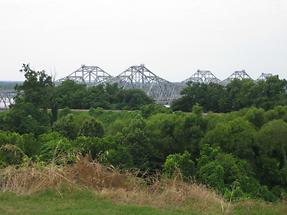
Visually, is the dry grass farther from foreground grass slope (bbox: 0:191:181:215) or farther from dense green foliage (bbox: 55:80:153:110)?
dense green foliage (bbox: 55:80:153:110)

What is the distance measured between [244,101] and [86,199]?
38041 millimetres

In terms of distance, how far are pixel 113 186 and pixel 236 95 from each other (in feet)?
130

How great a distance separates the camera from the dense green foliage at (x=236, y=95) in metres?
39.9

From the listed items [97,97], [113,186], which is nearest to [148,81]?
[97,97]

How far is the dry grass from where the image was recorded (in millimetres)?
5355

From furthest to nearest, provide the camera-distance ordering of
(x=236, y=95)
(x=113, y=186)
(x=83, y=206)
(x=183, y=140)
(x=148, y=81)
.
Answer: (x=148, y=81) → (x=236, y=95) → (x=183, y=140) → (x=113, y=186) → (x=83, y=206)

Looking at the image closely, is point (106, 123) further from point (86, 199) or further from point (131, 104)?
point (86, 199)

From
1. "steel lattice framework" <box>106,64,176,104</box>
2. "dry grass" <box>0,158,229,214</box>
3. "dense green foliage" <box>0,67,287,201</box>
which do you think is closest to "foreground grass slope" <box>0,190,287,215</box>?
"dry grass" <box>0,158,229,214</box>

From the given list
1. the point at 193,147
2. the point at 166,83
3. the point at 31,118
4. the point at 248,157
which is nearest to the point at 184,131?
the point at 193,147

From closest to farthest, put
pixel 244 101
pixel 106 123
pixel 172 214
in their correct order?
pixel 172 214 → pixel 106 123 → pixel 244 101

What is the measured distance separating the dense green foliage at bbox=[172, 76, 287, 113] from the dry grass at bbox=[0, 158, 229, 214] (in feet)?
106

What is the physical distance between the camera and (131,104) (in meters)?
51.3

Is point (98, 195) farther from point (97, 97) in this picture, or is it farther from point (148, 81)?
point (148, 81)

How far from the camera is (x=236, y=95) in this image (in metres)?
44.4
